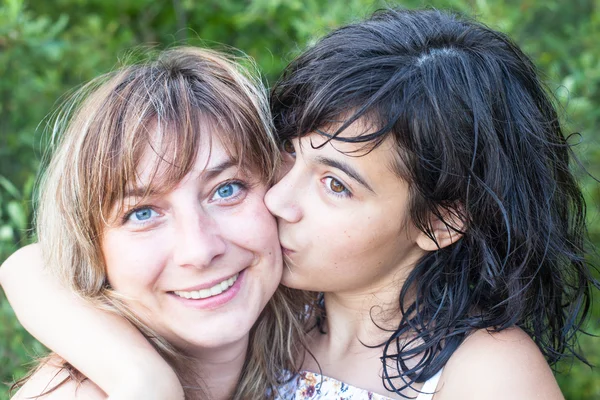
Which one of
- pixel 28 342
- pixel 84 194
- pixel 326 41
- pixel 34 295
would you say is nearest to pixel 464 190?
pixel 326 41

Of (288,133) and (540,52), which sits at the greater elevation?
(288,133)

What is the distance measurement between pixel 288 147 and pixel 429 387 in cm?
86

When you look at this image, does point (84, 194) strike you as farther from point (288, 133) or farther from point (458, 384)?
point (458, 384)

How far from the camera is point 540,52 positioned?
4242 millimetres

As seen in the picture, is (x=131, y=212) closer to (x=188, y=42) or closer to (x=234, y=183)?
(x=234, y=183)

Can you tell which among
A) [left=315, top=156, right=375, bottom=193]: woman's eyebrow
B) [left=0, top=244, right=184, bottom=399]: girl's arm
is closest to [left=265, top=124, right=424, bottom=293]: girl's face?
[left=315, top=156, right=375, bottom=193]: woman's eyebrow

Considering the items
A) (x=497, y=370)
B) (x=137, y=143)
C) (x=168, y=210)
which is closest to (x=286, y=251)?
(x=168, y=210)

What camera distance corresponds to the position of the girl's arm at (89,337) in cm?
212

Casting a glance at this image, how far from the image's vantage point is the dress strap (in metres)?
2.28

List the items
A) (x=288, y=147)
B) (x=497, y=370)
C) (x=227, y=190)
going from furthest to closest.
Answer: (x=288, y=147) < (x=227, y=190) < (x=497, y=370)

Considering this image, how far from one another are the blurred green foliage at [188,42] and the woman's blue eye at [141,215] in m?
0.99

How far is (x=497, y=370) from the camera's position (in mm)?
2145

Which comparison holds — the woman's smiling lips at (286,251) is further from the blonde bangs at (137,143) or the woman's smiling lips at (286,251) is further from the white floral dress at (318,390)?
the white floral dress at (318,390)

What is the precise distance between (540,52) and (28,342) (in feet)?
9.87
